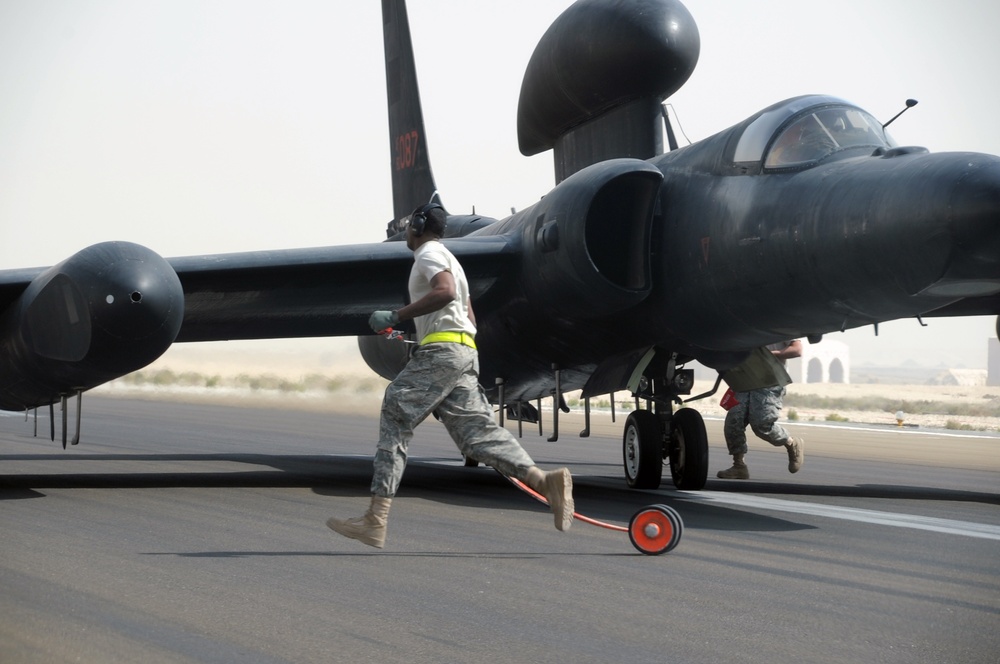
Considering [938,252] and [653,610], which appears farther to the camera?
[938,252]

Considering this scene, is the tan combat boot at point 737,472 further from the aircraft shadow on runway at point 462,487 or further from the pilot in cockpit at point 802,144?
the pilot in cockpit at point 802,144

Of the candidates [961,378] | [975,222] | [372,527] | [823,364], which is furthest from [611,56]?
[961,378]

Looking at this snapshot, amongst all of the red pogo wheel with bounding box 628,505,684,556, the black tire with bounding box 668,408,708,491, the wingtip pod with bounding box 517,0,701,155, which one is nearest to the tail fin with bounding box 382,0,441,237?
the wingtip pod with bounding box 517,0,701,155

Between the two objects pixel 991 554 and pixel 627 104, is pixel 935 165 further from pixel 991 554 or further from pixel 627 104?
pixel 627 104

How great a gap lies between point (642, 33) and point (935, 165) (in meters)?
5.11

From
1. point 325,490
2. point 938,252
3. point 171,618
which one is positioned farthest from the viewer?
point 325,490

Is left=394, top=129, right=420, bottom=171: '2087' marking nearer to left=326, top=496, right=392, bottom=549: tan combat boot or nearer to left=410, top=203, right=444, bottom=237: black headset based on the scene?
left=410, top=203, right=444, bottom=237: black headset

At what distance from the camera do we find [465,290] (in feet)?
22.6

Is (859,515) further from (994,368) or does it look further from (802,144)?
(994,368)

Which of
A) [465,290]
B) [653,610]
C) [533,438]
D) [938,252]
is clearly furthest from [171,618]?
[533,438]

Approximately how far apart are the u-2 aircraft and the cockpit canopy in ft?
0.05

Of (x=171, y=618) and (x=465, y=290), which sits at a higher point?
(x=465, y=290)

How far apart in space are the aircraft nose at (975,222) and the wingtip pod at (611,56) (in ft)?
17.2

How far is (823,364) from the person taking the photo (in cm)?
15350
